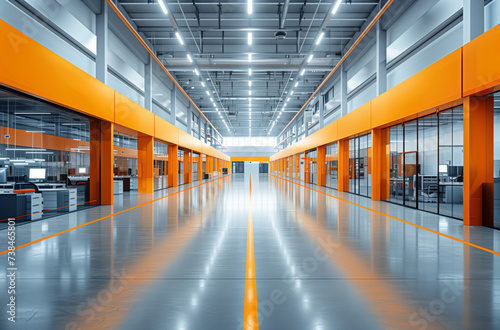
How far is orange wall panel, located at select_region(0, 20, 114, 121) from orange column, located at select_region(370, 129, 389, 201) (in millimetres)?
11258

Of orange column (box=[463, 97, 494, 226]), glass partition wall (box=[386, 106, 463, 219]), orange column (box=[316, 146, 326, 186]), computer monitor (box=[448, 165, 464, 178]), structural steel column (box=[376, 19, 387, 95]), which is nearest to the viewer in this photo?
orange column (box=[463, 97, 494, 226])

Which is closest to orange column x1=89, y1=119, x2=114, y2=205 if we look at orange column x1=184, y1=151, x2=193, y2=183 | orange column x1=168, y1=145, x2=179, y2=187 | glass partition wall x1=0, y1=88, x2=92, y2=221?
glass partition wall x1=0, y1=88, x2=92, y2=221

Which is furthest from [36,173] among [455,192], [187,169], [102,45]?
[187,169]

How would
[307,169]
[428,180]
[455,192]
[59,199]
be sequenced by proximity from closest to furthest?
1. [59,199]
2. [455,192]
3. [428,180]
4. [307,169]

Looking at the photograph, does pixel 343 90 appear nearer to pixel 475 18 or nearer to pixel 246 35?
pixel 246 35

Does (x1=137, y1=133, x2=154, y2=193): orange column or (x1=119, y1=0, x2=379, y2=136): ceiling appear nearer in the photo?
(x1=119, y1=0, x2=379, y2=136): ceiling

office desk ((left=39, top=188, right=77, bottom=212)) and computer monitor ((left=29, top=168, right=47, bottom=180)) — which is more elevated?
computer monitor ((left=29, top=168, right=47, bottom=180))

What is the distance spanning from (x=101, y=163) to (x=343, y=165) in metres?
13.5

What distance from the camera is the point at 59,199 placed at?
9945mm

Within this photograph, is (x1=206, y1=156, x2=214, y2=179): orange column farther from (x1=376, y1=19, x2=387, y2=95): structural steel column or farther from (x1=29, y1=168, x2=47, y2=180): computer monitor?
(x1=376, y1=19, x2=387, y2=95): structural steel column

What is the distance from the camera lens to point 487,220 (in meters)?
7.30

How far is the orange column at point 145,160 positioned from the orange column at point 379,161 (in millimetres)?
11564

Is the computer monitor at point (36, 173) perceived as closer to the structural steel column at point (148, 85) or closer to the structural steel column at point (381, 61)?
the structural steel column at point (148, 85)

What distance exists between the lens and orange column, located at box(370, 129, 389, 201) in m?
13.1
